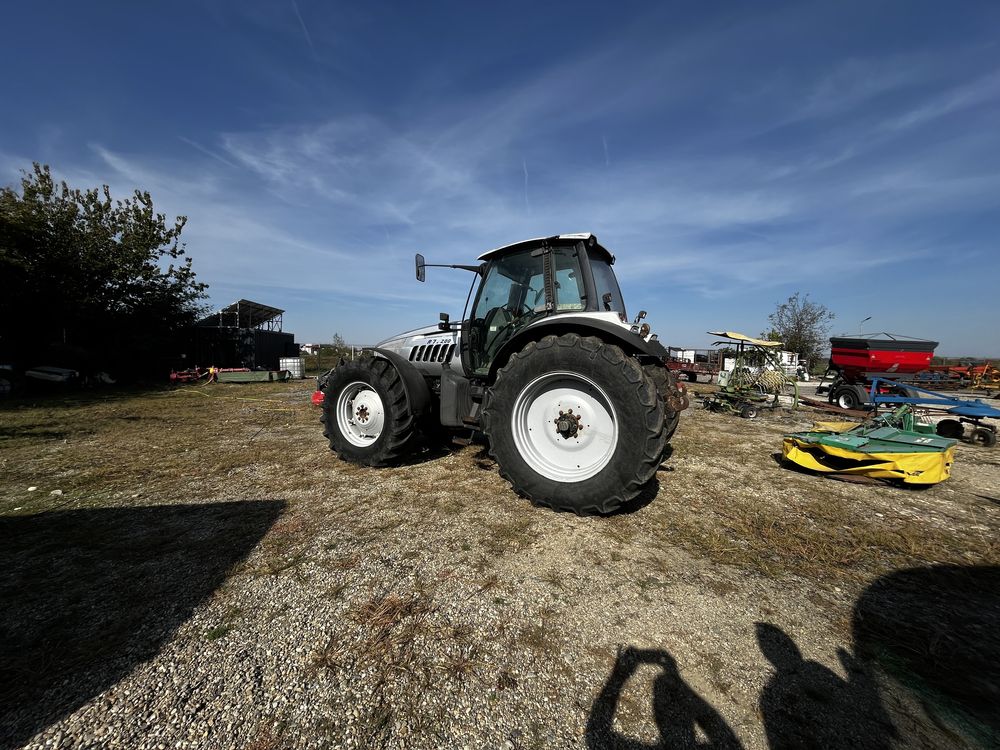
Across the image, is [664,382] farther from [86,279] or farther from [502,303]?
[86,279]

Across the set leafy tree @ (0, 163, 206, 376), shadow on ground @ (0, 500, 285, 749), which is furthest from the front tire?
leafy tree @ (0, 163, 206, 376)

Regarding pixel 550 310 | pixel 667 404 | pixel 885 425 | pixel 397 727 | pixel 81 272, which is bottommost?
pixel 397 727

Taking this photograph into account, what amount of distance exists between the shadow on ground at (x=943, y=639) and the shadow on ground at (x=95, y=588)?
3.01 meters

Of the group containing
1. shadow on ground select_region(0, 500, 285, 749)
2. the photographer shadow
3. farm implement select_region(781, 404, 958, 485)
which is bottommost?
the photographer shadow

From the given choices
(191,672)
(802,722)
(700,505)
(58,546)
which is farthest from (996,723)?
(58,546)

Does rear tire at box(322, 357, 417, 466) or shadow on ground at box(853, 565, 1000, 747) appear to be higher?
rear tire at box(322, 357, 417, 466)

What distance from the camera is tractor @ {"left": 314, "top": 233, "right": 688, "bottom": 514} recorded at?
2744 millimetres

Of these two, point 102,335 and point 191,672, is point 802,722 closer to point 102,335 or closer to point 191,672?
point 191,672

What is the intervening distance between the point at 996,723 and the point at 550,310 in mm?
3195

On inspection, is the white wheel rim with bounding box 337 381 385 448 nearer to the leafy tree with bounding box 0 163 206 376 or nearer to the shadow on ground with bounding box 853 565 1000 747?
the shadow on ground with bounding box 853 565 1000 747

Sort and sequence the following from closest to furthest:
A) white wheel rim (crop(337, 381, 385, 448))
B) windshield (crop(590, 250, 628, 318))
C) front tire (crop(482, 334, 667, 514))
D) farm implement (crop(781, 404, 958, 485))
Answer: front tire (crop(482, 334, 667, 514)) → farm implement (crop(781, 404, 958, 485)) → windshield (crop(590, 250, 628, 318)) → white wheel rim (crop(337, 381, 385, 448))

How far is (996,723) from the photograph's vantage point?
130 centimetres

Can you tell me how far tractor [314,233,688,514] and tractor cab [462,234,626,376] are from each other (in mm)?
13

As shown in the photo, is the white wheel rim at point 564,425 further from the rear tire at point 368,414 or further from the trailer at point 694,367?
the trailer at point 694,367
